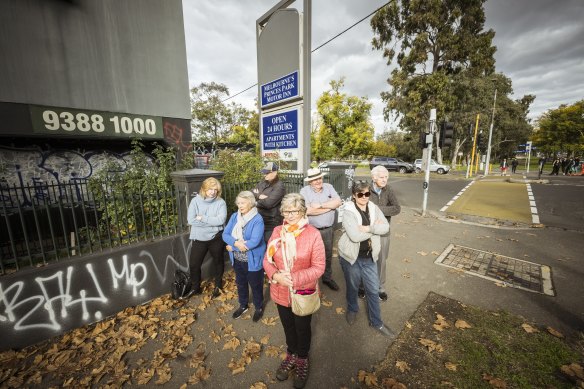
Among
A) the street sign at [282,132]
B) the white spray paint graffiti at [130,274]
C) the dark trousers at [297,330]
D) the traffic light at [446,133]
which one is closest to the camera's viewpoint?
the dark trousers at [297,330]

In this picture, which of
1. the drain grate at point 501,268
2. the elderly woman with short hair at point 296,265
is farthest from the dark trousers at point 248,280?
the drain grate at point 501,268

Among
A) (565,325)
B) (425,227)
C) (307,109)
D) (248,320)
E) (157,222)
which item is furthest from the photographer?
(425,227)

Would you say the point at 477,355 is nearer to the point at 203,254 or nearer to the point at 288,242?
the point at 288,242

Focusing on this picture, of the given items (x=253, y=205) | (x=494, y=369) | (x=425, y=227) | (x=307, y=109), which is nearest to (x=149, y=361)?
(x=253, y=205)

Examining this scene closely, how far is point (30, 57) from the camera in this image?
6.23 metres

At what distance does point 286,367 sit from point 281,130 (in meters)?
4.78

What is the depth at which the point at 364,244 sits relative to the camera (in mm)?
2920

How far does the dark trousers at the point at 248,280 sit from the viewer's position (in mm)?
3230

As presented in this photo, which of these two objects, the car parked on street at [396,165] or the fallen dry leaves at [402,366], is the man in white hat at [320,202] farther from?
the car parked on street at [396,165]

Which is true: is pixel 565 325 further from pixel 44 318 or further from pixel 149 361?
pixel 44 318

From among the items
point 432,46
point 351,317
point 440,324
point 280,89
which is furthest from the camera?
point 432,46

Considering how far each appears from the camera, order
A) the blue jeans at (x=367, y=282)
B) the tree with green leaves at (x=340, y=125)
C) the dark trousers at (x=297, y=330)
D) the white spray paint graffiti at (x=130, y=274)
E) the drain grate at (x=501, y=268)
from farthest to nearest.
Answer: the tree with green leaves at (x=340, y=125) → the drain grate at (x=501, y=268) → the white spray paint graffiti at (x=130, y=274) → the blue jeans at (x=367, y=282) → the dark trousers at (x=297, y=330)

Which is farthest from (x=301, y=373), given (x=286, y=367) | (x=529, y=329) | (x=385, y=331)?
(x=529, y=329)

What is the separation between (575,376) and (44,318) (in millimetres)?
5910
